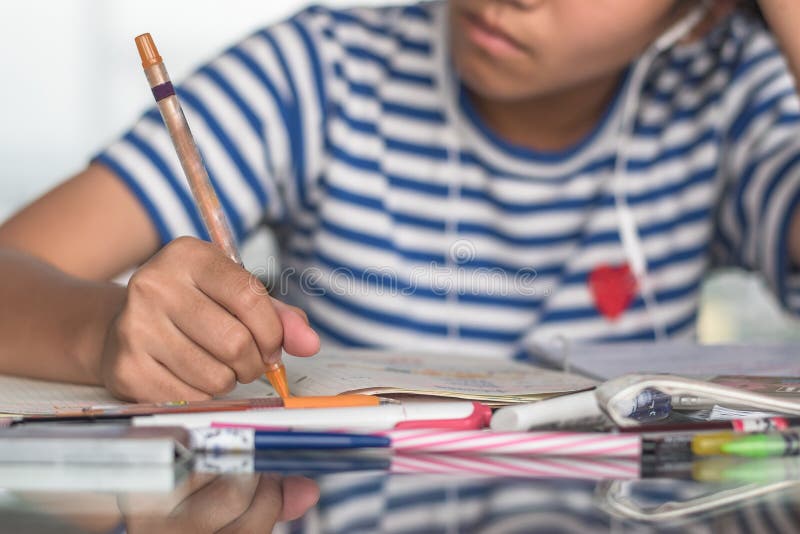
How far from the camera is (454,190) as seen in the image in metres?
0.96

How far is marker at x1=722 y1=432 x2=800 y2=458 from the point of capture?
0.38m

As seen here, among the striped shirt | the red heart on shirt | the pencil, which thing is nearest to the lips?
the striped shirt

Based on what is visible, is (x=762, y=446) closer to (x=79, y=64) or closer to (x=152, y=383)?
(x=152, y=383)

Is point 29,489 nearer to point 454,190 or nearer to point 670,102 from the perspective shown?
point 454,190

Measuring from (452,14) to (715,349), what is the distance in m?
0.37

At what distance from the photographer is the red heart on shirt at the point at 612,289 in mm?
969

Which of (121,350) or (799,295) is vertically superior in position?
(121,350)

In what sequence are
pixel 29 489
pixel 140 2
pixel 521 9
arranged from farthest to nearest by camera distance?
pixel 140 2 → pixel 521 9 → pixel 29 489

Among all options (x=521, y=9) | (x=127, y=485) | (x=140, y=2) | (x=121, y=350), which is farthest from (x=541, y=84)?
(x=140, y=2)

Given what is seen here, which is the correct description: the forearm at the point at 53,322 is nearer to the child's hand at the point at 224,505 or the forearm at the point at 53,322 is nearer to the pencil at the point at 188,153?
the pencil at the point at 188,153

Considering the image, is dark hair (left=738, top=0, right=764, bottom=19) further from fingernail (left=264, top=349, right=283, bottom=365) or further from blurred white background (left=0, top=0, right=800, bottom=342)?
blurred white background (left=0, top=0, right=800, bottom=342)

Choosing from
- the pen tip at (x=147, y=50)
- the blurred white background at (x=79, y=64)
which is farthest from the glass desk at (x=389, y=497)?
the blurred white background at (x=79, y=64)

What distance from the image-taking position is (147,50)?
475mm

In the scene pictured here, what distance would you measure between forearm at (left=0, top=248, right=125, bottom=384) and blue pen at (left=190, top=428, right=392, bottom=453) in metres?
0.18
